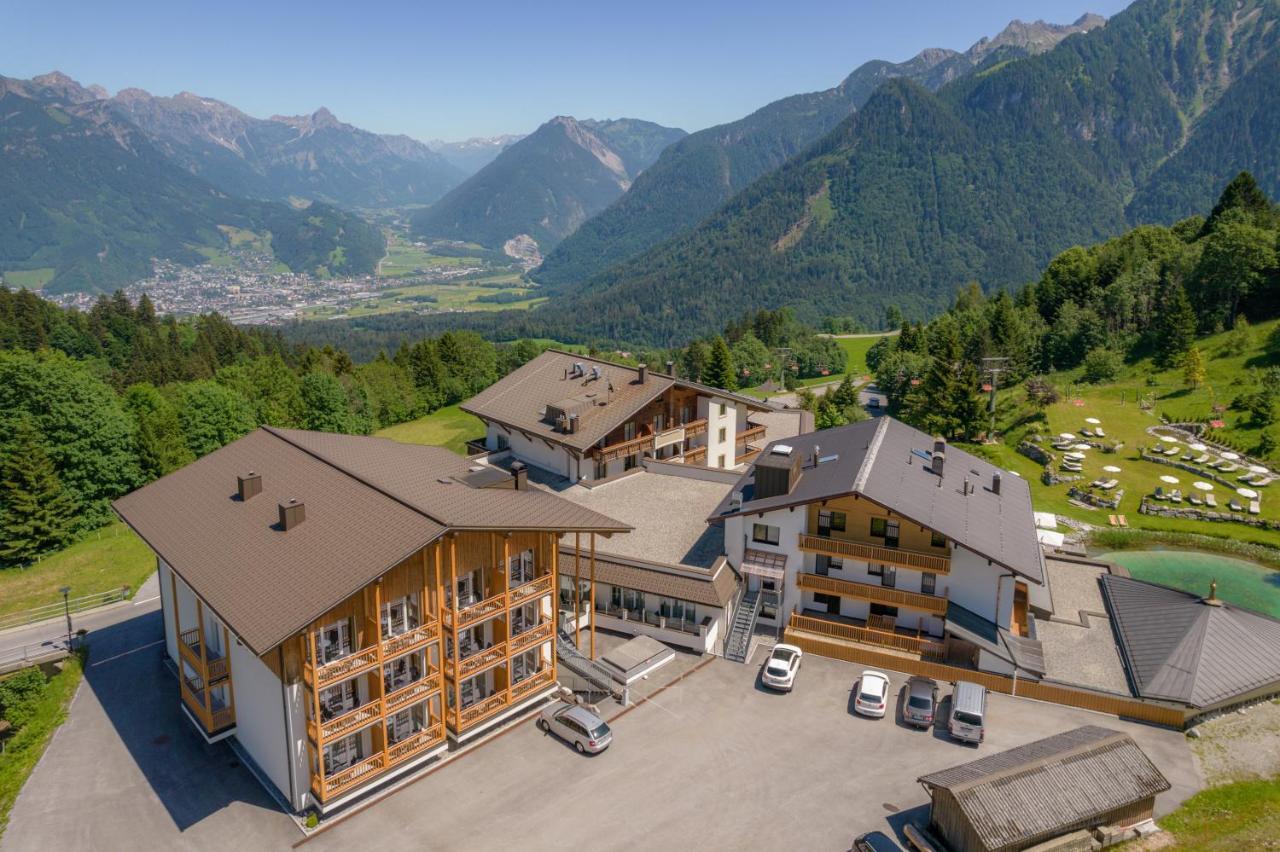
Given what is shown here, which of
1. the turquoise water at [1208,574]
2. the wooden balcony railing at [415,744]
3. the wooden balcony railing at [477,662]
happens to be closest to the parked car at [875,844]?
the wooden balcony railing at [477,662]

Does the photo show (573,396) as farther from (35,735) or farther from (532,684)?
(35,735)

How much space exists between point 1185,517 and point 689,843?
171 feet

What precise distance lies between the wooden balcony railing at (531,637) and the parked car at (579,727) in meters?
3.07

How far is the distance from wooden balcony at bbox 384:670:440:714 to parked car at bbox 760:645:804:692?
15.1 metres

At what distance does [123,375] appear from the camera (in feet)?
341

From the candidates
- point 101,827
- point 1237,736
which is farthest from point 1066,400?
point 101,827

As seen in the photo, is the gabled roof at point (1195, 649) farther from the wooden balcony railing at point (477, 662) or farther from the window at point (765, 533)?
the wooden balcony railing at point (477, 662)

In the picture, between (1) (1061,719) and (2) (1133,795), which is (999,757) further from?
(1) (1061,719)

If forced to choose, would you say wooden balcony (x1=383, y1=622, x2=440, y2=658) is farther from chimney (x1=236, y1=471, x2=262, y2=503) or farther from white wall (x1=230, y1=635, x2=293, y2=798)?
chimney (x1=236, y1=471, x2=262, y2=503)

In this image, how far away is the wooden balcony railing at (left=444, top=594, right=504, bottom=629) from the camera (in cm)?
3031

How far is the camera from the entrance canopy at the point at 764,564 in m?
40.5

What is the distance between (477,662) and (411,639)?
Result: 3203 millimetres

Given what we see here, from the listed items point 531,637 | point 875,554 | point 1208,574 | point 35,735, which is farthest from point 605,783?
point 1208,574

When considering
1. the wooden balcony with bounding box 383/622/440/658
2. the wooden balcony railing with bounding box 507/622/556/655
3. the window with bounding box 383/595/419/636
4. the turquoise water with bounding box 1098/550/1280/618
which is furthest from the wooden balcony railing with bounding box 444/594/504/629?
the turquoise water with bounding box 1098/550/1280/618
